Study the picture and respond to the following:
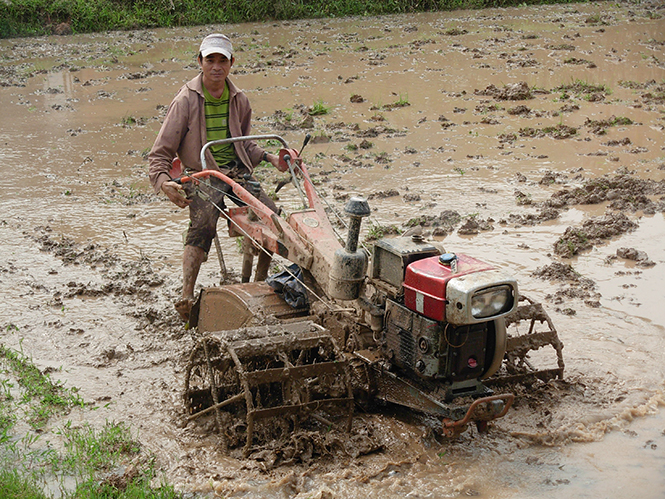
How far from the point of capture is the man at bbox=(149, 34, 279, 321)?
556cm

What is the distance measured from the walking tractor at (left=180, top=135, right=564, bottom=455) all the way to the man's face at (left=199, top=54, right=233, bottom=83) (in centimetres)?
121

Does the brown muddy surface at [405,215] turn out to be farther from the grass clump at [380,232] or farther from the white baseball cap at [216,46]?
the white baseball cap at [216,46]

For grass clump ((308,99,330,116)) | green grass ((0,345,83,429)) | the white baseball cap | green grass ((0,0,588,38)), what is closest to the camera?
green grass ((0,345,83,429))

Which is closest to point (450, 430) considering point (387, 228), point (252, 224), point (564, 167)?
point (252, 224)

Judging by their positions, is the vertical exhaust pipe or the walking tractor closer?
the walking tractor

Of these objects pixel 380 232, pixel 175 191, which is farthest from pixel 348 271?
pixel 380 232

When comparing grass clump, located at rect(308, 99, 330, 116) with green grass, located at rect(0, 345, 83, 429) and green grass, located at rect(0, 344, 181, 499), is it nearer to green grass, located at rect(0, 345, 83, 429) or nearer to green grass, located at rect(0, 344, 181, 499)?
green grass, located at rect(0, 345, 83, 429)

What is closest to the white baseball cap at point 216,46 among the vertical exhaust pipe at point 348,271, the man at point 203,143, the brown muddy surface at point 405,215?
the man at point 203,143

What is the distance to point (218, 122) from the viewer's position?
5.83 meters

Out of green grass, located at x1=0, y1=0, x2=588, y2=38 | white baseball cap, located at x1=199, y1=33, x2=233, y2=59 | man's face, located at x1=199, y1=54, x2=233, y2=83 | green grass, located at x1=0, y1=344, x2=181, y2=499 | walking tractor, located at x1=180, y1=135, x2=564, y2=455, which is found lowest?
green grass, located at x1=0, y1=344, x2=181, y2=499

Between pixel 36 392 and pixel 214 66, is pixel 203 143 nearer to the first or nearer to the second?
pixel 214 66

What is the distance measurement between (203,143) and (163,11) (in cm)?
1576

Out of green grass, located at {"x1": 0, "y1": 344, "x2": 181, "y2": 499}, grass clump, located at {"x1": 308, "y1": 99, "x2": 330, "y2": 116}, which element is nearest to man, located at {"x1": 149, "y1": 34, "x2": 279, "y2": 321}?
green grass, located at {"x1": 0, "y1": 344, "x2": 181, "y2": 499}

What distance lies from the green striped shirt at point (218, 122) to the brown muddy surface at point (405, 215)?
4.67ft
